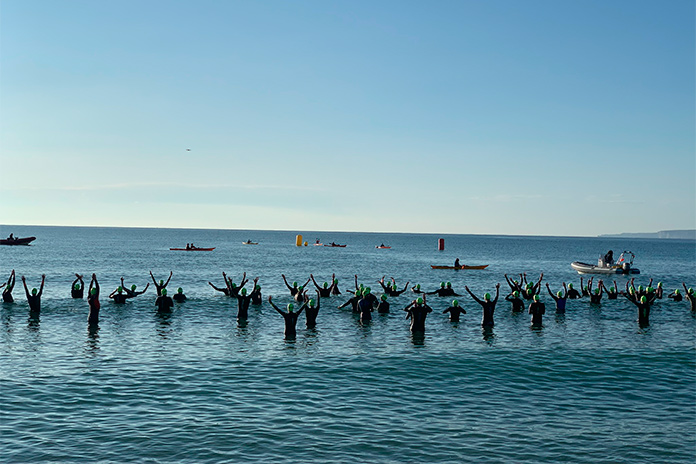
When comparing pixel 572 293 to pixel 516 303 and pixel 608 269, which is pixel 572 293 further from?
pixel 608 269

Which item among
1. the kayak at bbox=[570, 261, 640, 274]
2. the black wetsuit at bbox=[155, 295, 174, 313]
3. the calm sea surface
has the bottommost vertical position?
the calm sea surface

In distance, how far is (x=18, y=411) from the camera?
16609 millimetres

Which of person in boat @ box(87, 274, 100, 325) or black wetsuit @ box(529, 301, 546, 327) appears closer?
person in boat @ box(87, 274, 100, 325)

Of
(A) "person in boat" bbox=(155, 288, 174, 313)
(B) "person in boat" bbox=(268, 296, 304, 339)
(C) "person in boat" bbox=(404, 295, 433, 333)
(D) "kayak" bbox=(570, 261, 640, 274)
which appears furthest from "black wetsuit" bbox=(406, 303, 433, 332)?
(D) "kayak" bbox=(570, 261, 640, 274)

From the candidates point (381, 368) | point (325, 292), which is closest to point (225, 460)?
point (381, 368)

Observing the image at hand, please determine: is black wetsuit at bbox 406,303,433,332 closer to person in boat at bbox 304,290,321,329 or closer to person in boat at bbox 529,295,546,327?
person in boat at bbox 304,290,321,329

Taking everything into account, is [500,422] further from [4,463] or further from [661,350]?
[661,350]

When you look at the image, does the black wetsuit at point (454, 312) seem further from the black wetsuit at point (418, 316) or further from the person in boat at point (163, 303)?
the person in boat at point (163, 303)

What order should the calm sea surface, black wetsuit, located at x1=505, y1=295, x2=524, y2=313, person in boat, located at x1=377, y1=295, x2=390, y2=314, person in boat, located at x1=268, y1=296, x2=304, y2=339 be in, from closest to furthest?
1. the calm sea surface
2. person in boat, located at x1=268, y1=296, x2=304, y2=339
3. person in boat, located at x1=377, y1=295, x2=390, y2=314
4. black wetsuit, located at x1=505, y1=295, x2=524, y2=313

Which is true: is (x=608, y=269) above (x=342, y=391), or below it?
above

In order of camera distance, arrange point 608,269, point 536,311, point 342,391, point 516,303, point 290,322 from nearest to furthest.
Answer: point 342,391 → point 290,322 → point 536,311 → point 516,303 → point 608,269

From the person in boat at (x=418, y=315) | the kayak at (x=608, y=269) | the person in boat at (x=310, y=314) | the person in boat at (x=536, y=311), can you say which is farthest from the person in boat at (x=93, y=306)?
the kayak at (x=608, y=269)

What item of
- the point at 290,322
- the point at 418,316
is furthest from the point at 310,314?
the point at 418,316

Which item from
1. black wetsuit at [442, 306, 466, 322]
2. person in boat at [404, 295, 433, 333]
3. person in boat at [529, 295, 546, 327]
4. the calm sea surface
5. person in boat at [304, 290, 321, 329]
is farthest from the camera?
person in boat at [529, 295, 546, 327]
